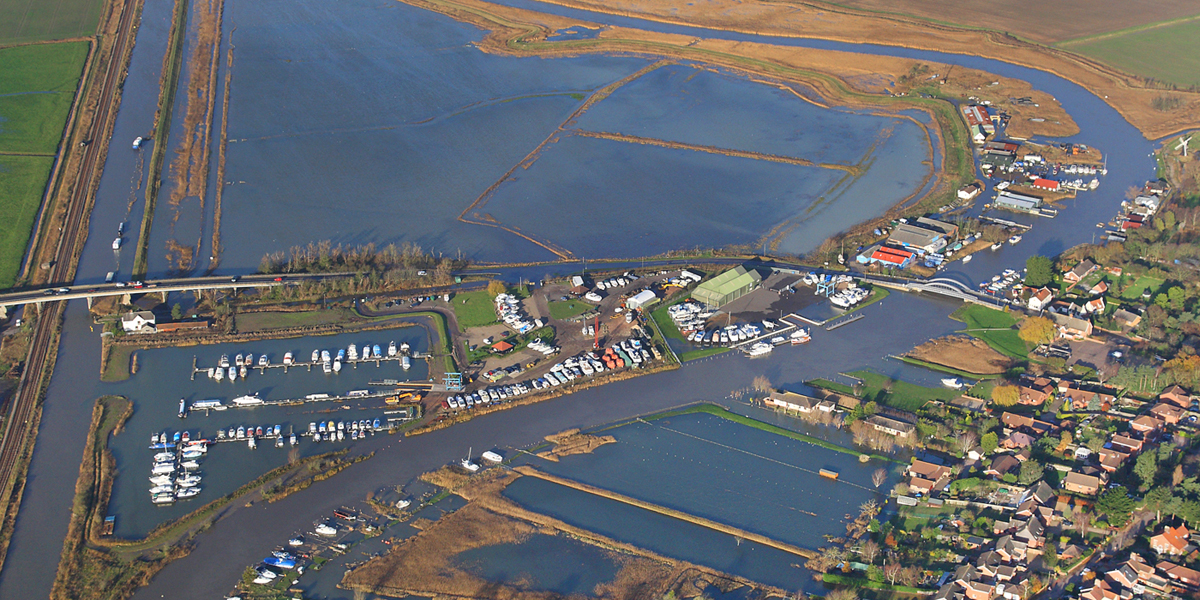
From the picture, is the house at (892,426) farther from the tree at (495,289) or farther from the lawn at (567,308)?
the tree at (495,289)

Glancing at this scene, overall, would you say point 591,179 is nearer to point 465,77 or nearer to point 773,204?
point 773,204

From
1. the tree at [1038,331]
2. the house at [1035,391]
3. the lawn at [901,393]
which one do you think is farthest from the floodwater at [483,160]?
the house at [1035,391]

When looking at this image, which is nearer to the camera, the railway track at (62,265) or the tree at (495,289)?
the railway track at (62,265)

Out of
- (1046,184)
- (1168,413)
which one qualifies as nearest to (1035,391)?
(1168,413)

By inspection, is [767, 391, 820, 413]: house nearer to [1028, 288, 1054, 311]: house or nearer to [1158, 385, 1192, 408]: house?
[1158, 385, 1192, 408]: house

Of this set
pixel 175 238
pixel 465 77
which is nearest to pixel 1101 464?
pixel 175 238

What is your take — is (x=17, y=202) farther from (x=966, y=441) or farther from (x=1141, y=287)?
(x=1141, y=287)

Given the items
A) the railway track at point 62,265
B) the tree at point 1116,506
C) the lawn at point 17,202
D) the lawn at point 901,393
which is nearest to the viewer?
the tree at point 1116,506
